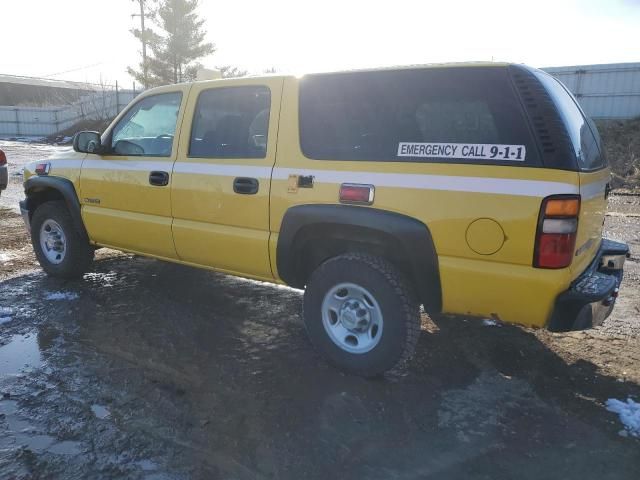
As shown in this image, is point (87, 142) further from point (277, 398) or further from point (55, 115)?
point (55, 115)

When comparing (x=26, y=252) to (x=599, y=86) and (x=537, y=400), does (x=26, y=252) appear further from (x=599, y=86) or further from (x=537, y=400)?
(x=599, y=86)

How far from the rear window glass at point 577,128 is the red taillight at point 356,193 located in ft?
3.78

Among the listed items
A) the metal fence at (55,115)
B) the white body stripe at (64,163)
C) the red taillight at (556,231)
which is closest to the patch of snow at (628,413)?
the red taillight at (556,231)

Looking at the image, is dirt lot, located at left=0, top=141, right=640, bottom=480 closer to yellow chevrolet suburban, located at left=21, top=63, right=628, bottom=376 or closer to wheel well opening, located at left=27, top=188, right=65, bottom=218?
yellow chevrolet suburban, located at left=21, top=63, right=628, bottom=376

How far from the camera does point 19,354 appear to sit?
3.83 metres

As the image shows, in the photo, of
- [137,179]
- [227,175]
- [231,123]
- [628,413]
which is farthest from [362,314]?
[137,179]

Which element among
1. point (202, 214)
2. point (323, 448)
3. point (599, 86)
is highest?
point (599, 86)

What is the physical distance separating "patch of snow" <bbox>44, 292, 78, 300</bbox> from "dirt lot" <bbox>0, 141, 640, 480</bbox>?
66 millimetres

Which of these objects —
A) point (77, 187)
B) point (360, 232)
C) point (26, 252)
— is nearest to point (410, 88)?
point (360, 232)

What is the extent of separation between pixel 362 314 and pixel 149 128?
268cm

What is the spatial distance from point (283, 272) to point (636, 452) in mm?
2341

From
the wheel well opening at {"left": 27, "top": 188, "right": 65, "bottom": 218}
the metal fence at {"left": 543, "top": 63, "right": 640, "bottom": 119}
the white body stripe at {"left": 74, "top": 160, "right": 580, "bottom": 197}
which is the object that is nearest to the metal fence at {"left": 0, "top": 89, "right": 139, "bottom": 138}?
the metal fence at {"left": 543, "top": 63, "right": 640, "bottom": 119}

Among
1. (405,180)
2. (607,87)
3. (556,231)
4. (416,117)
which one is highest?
(607,87)

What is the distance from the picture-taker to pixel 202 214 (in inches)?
163
